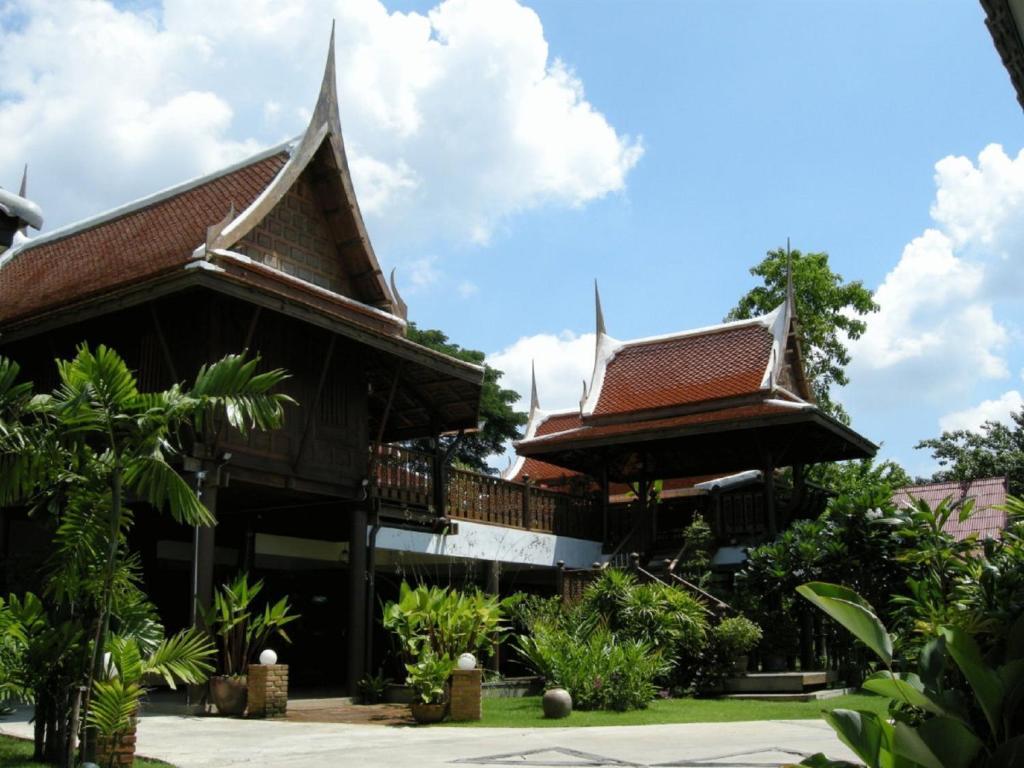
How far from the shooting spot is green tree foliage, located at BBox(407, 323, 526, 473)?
3419 centimetres

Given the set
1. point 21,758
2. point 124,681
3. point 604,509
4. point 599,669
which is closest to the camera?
point 124,681

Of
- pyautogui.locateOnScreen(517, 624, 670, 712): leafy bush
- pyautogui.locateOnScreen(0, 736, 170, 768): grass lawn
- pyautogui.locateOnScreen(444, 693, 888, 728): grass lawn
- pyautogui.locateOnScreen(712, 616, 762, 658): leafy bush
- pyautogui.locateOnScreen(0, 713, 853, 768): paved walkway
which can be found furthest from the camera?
pyautogui.locateOnScreen(712, 616, 762, 658): leafy bush

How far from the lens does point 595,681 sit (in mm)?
12211

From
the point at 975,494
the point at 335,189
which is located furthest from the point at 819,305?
the point at 335,189

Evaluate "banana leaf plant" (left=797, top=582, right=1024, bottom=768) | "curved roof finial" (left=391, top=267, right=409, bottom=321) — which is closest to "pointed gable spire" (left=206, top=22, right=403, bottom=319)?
"curved roof finial" (left=391, top=267, right=409, bottom=321)

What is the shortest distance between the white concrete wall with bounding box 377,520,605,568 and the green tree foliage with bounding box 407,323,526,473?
1400 cm

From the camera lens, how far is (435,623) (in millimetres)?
11641

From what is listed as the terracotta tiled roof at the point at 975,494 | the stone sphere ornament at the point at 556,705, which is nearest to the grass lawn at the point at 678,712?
the stone sphere ornament at the point at 556,705

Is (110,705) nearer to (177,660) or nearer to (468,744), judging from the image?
(177,660)

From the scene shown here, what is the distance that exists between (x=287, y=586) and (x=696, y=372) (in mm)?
8355

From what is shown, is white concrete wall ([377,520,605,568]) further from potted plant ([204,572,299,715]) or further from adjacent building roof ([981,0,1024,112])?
adjacent building roof ([981,0,1024,112])

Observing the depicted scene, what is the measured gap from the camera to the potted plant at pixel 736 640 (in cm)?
1416

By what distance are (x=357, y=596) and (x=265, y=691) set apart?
2859mm

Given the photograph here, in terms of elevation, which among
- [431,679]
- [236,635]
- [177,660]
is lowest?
[431,679]
